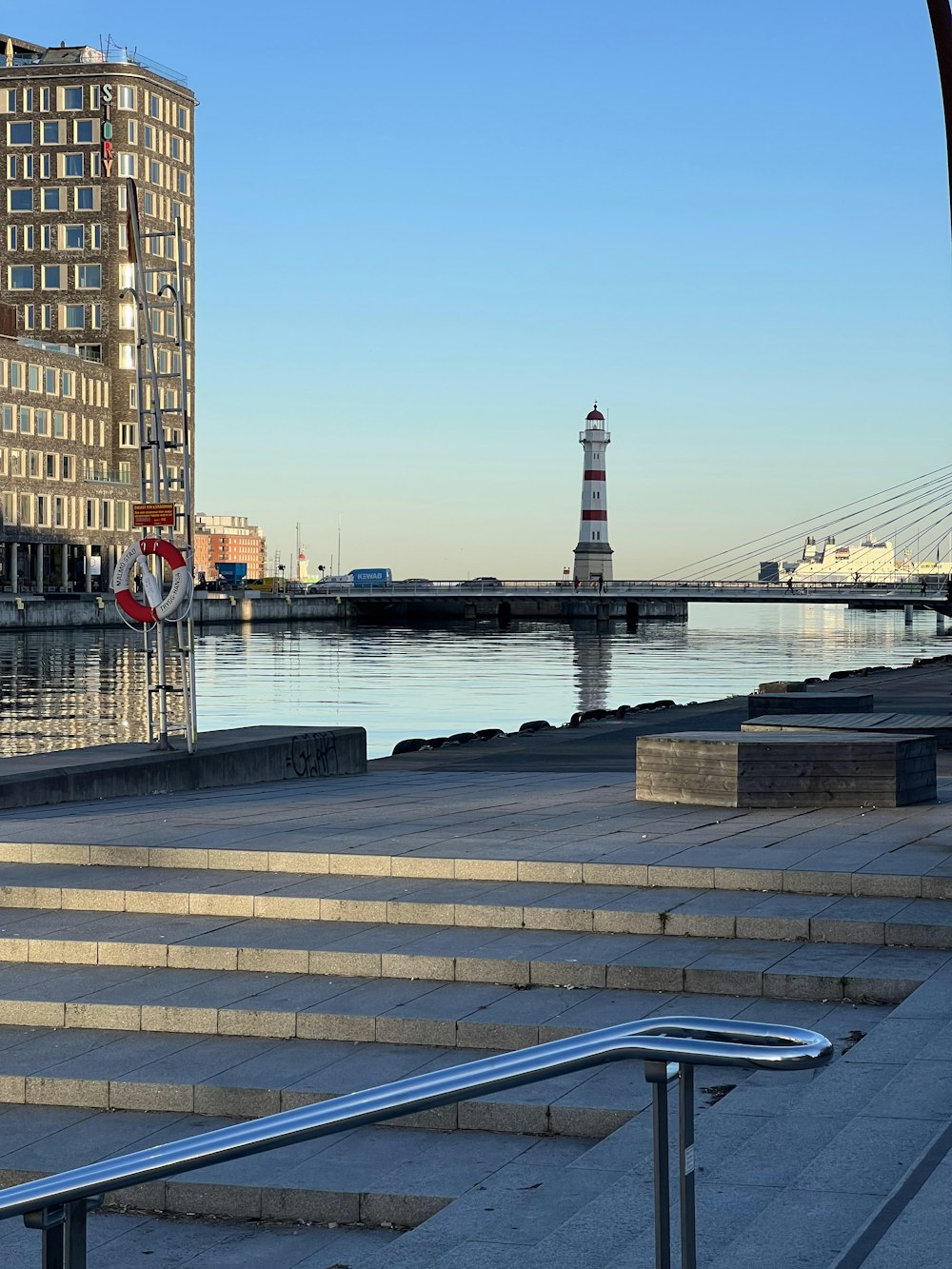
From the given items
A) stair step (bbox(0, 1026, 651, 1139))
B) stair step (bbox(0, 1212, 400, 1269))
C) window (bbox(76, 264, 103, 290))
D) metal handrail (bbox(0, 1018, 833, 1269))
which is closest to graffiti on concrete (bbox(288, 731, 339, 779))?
stair step (bbox(0, 1026, 651, 1139))

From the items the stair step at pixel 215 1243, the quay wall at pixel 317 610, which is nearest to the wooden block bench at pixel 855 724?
the stair step at pixel 215 1243

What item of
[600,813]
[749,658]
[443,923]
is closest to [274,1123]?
[443,923]

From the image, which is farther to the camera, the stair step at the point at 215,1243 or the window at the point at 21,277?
the window at the point at 21,277

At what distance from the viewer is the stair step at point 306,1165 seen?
6.09 m

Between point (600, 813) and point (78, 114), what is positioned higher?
point (78, 114)

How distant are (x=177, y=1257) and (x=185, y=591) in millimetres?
12896

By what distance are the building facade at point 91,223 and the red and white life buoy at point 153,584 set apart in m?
101

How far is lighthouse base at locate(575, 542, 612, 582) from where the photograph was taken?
143625 mm

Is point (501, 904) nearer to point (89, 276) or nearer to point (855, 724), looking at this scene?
point (855, 724)

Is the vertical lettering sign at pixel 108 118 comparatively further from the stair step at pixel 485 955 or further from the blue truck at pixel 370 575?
the stair step at pixel 485 955

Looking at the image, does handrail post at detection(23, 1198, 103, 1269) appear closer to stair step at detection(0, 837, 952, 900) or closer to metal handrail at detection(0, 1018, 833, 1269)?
metal handrail at detection(0, 1018, 833, 1269)

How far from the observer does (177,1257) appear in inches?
230

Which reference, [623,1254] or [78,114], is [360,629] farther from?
[623,1254]

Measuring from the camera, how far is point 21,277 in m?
129
